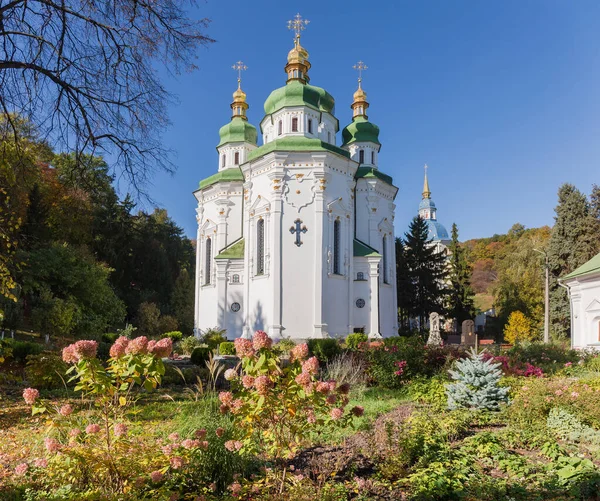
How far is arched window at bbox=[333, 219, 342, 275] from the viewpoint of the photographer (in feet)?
80.1

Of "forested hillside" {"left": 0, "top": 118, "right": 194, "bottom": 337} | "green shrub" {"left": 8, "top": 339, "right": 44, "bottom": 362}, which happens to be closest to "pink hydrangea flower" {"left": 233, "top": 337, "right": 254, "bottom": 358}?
"forested hillside" {"left": 0, "top": 118, "right": 194, "bottom": 337}

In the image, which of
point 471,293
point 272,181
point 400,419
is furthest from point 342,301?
point 471,293

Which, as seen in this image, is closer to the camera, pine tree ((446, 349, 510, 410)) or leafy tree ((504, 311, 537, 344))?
pine tree ((446, 349, 510, 410))

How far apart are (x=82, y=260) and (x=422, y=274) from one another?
24327mm

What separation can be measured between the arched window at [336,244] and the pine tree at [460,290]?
17.8 metres

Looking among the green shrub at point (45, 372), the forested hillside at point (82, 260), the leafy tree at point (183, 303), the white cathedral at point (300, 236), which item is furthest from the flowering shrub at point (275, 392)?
the leafy tree at point (183, 303)

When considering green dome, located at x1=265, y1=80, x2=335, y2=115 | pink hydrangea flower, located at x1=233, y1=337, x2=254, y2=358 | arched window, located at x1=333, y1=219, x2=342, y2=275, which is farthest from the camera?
green dome, located at x1=265, y1=80, x2=335, y2=115

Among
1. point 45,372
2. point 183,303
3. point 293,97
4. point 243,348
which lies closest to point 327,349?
point 45,372

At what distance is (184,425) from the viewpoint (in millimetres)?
6621

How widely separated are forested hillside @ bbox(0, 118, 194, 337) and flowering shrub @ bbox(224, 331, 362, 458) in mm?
4220

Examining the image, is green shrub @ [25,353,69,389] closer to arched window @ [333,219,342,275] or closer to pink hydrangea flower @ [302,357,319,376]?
pink hydrangea flower @ [302,357,319,376]

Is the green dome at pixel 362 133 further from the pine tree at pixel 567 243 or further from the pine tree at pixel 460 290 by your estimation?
the pine tree at pixel 460 290

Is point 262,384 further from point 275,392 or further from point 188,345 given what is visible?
point 188,345

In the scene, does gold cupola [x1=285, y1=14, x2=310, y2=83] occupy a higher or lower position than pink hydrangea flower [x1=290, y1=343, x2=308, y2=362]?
higher
